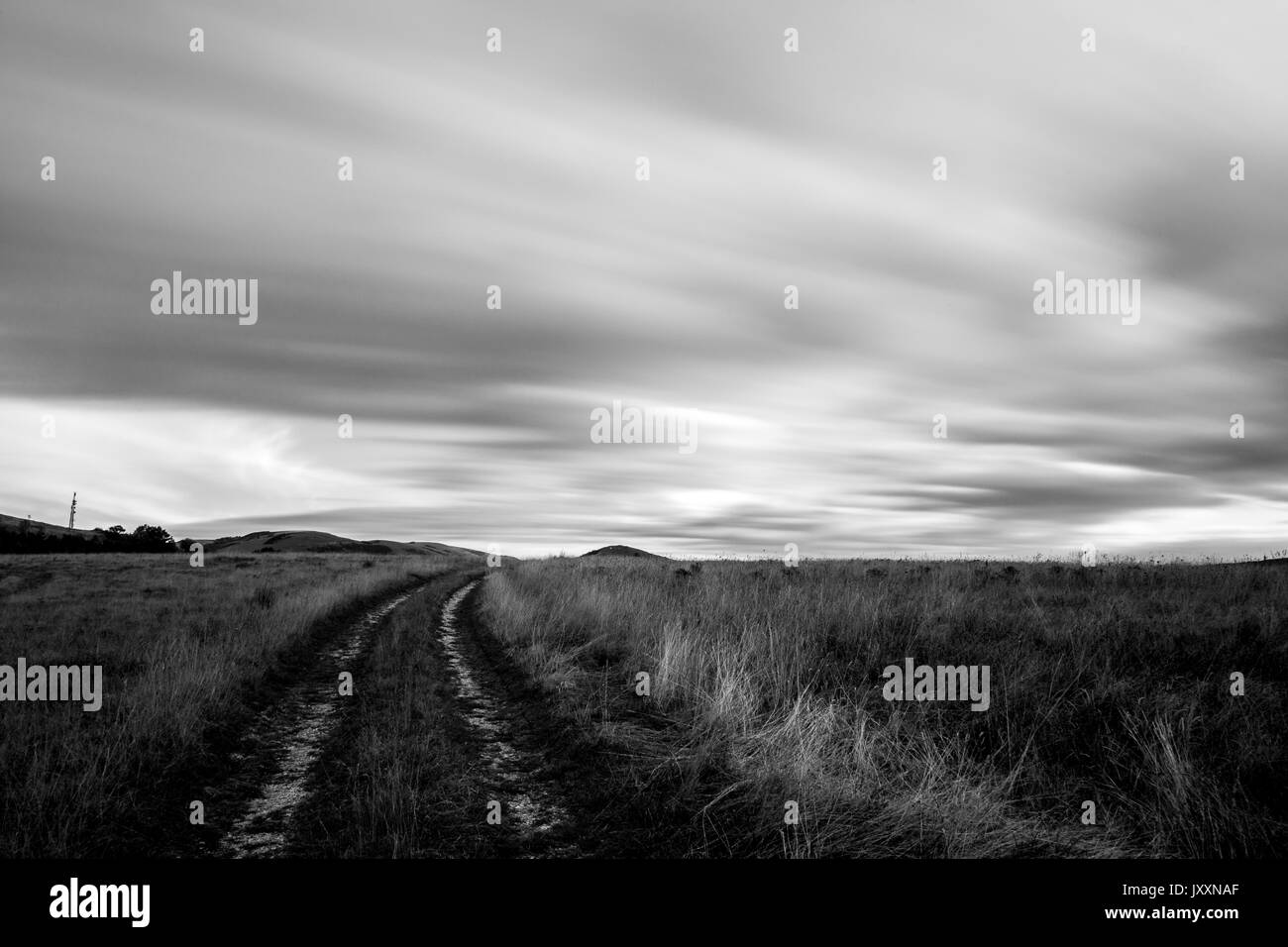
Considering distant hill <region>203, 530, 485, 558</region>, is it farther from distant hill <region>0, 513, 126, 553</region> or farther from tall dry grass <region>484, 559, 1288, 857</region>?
tall dry grass <region>484, 559, 1288, 857</region>

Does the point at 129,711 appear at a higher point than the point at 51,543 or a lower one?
lower

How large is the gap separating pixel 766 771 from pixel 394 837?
3.13m

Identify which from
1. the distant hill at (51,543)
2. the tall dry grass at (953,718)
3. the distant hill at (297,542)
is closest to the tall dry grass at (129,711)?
the tall dry grass at (953,718)

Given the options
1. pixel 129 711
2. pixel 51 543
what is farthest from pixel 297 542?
pixel 129 711

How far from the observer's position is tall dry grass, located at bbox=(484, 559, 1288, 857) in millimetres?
5281

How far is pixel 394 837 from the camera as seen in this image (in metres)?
5.03

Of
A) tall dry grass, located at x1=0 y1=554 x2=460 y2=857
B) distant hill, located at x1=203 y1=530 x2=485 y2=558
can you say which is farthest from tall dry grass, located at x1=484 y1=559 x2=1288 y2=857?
distant hill, located at x1=203 y1=530 x2=485 y2=558

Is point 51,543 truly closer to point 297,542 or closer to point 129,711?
point 297,542

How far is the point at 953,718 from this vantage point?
26.4ft

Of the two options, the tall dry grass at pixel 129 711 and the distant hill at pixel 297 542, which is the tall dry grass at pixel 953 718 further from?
the distant hill at pixel 297 542

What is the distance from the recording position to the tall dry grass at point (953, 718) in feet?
17.3

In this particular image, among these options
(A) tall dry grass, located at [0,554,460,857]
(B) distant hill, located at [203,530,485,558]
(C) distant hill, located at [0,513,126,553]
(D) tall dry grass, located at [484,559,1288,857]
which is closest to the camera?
(D) tall dry grass, located at [484,559,1288,857]

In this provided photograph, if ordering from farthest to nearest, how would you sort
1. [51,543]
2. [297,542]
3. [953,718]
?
[297,542]
[51,543]
[953,718]

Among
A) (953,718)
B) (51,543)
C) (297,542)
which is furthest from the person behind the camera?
(297,542)
